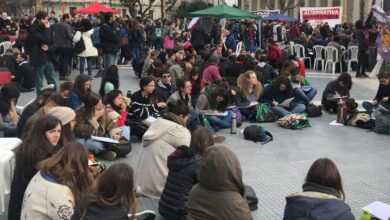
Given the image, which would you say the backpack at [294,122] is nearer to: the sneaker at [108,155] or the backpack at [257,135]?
the backpack at [257,135]

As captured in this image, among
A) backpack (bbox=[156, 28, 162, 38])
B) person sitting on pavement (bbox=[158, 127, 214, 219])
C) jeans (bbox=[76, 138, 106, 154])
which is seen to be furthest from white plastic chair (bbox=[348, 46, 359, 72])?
person sitting on pavement (bbox=[158, 127, 214, 219])

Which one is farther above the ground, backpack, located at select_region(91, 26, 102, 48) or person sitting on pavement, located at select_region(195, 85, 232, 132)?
backpack, located at select_region(91, 26, 102, 48)

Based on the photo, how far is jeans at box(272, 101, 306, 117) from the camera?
1026cm

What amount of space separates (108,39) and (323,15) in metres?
17.0

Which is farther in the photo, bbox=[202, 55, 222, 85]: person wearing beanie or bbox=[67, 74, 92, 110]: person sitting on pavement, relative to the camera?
bbox=[202, 55, 222, 85]: person wearing beanie

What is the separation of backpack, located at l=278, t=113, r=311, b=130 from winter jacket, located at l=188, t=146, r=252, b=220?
5.87m

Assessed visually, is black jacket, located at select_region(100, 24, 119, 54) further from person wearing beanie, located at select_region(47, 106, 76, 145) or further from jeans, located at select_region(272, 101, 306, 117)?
person wearing beanie, located at select_region(47, 106, 76, 145)

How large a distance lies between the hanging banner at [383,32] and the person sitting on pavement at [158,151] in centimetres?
1157

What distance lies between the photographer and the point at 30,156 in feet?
13.5

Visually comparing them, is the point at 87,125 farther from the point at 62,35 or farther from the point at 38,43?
the point at 62,35

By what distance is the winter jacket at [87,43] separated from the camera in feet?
47.0

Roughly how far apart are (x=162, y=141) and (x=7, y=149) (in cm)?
161

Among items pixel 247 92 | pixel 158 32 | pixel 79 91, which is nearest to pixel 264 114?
pixel 247 92

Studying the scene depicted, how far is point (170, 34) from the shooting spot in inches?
839
